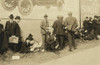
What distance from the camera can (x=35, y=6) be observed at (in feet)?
34.6

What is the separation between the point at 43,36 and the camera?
31.2 ft

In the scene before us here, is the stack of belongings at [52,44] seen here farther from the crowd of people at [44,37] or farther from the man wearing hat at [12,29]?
the man wearing hat at [12,29]

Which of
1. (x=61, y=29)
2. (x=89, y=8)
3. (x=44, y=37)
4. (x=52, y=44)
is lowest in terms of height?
(x=52, y=44)

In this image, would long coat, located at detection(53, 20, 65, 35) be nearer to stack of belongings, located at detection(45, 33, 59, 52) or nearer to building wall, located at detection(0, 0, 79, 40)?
stack of belongings, located at detection(45, 33, 59, 52)

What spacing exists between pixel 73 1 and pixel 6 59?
265 inches

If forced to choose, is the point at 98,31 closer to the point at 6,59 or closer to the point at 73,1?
the point at 73,1

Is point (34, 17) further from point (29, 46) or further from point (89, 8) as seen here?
point (89, 8)

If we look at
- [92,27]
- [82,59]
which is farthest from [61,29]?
[92,27]

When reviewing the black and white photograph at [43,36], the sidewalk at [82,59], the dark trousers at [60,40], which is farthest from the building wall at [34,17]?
the sidewalk at [82,59]

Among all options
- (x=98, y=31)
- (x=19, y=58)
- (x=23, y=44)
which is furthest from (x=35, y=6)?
(x=98, y=31)

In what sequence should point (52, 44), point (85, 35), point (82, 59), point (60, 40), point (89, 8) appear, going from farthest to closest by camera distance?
point (89, 8) < point (85, 35) < point (60, 40) < point (52, 44) < point (82, 59)

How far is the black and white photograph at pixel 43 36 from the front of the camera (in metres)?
7.63

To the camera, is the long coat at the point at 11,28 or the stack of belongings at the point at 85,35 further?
the stack of belongings at the point at 85,35

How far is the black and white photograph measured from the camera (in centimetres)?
763
